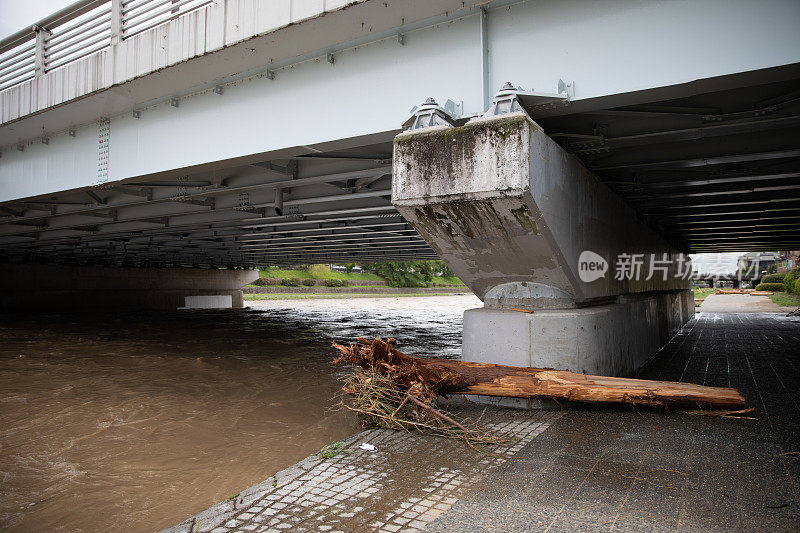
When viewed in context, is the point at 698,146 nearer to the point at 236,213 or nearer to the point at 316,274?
the point at 236,213

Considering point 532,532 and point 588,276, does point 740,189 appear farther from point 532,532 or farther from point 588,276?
point 532,532

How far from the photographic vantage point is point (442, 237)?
6520 mm

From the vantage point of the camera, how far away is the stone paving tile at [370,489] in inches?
132

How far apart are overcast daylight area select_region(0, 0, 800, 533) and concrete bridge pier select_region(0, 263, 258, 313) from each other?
61.4 ft

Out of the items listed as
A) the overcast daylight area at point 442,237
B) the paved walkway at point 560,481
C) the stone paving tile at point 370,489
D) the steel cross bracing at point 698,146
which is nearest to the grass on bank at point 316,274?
the overcast daylight area at point 442,237

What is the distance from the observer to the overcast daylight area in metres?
3.94

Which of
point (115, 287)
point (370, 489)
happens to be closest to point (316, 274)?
point (115, 287)

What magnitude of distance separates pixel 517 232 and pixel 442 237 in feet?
3.33

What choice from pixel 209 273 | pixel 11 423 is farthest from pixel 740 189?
pixel 209 273

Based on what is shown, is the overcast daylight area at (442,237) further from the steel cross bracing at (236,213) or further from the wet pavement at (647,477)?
the steel cross bracing at (236,213)

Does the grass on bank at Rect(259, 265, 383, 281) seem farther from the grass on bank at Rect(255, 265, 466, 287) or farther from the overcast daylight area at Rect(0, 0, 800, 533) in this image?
the overcast daylight area at Rect(0, 0, 800, 533)

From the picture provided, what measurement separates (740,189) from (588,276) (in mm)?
4689

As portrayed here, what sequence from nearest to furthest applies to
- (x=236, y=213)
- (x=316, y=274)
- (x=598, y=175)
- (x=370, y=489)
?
(x=370, y=489) < (x=598, y=175) < (x=236, y=213) < (x=316, y=274)

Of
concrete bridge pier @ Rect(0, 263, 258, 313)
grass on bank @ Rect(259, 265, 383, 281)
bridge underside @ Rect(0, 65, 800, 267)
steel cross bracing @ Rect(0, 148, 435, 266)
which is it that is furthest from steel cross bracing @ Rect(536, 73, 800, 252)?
grass on bank @ Rect(259, 265, 383, 281)
